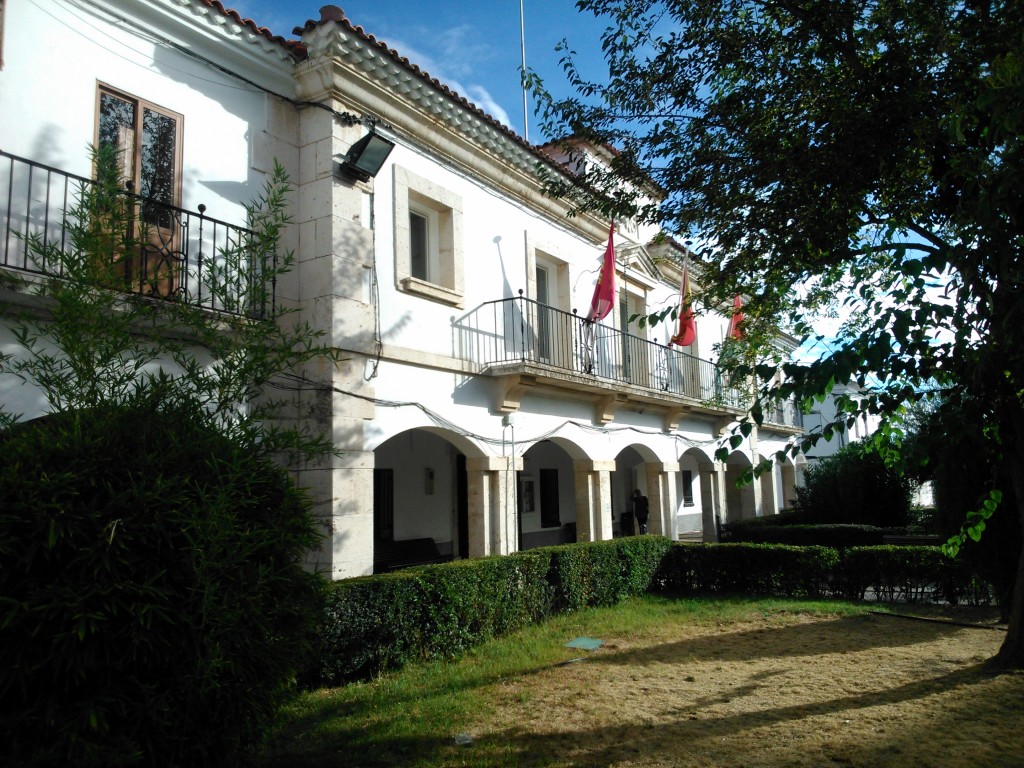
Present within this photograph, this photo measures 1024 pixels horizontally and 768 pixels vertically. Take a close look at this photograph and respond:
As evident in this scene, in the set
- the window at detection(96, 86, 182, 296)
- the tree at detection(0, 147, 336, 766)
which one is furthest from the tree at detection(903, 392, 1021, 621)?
the window at detection(96, 86, 182, 296)

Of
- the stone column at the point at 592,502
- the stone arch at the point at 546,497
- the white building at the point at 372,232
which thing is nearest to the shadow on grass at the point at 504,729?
the white building at the point at 372,232

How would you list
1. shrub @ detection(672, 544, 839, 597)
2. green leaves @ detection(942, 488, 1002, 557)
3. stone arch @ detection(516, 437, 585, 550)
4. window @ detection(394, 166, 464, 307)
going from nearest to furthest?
1. green leaves @ detection(942, 488, 1002, 557)
2. window @ detection(394, 166, 464, 307)
3. shrub @ detection(672, 544, 839, 597)
4. stone arch @ detection(516, 437, 585, 550)

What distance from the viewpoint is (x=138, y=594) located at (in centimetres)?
331

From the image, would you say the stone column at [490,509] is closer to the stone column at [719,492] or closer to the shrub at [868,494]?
the stone column at [719,492]

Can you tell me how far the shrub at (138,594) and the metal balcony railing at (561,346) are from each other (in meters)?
6.46

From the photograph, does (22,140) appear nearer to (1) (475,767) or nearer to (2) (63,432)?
(2) (63,432)

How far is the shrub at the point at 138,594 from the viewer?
3100 mm

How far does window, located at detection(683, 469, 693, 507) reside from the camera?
23.0 metres

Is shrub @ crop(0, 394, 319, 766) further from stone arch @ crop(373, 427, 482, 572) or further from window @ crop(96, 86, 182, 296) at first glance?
stone arch @ crop(373, 427, 482, 572)

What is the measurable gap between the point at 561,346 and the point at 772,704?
7.34 metres

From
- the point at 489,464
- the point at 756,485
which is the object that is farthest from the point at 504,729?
the point at 756,485

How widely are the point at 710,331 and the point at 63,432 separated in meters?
18.0

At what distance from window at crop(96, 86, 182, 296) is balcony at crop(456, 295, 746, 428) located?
4133 mm

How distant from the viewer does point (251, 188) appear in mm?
8344
